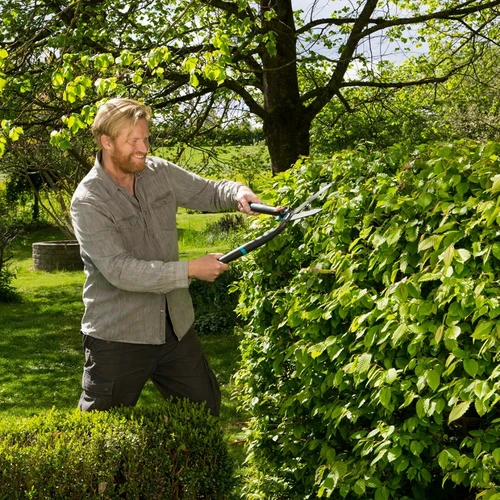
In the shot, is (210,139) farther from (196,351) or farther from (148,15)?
(196,351)

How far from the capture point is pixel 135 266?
3859mm

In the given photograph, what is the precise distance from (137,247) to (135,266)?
0.41 metres

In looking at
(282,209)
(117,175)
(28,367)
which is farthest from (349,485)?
(28,367)

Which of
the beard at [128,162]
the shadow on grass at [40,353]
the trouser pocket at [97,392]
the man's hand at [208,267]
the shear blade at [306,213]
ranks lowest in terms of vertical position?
the shadow on grass at [40,353]

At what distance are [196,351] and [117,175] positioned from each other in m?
1.06

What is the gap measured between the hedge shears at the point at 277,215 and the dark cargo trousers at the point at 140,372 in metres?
0.76

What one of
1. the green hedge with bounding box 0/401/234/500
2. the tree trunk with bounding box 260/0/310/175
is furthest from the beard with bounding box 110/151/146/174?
the tree trunk with bounding box 260/0/310/175

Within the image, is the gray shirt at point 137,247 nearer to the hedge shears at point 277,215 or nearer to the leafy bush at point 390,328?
the hedge shears at point 277,215

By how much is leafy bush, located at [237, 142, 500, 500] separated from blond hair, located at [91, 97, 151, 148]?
887mm

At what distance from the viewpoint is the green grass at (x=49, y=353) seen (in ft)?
26.3

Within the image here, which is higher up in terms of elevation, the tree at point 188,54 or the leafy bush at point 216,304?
the tree at point 188,54

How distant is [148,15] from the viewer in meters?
12.0

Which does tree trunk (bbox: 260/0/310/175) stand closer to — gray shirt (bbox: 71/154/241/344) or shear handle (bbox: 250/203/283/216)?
gray shirt (bbox: 71/154/241/344)

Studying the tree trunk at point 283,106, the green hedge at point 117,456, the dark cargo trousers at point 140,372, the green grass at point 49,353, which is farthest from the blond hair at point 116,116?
the tree trunk at point 283,106
